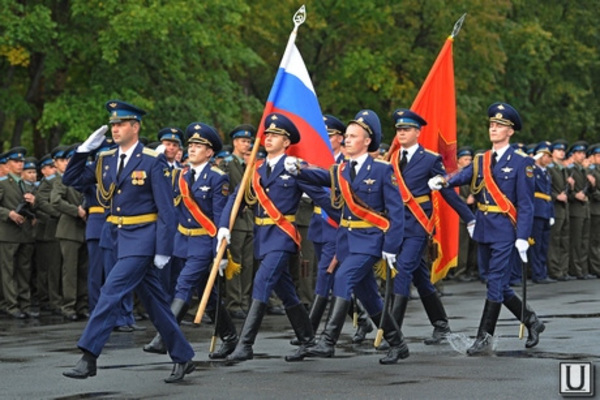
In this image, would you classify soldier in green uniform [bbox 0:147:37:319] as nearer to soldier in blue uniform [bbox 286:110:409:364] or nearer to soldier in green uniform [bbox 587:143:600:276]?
soldier in blue uniform [bbox 286:110:409:364]

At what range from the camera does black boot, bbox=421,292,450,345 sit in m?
14.0

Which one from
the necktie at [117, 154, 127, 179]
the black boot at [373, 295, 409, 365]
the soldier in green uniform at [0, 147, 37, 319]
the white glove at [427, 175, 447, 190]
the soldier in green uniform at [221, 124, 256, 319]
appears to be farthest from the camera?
the soldier in green uniform at [0, 147, 37, 319]

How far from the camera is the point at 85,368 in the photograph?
1055 centimetres

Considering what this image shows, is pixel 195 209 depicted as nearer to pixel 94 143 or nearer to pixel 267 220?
pixel 267 220

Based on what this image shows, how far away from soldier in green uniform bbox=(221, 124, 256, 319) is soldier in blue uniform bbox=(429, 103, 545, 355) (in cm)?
415

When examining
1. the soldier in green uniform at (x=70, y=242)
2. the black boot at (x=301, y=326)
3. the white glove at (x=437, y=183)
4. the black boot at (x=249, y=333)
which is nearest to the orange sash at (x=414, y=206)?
the white glove at (x=437, y=183)

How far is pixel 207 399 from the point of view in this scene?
33.4 ft

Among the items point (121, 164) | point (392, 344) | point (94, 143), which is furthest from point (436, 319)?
point (94, 143)

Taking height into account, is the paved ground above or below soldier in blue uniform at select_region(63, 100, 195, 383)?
below

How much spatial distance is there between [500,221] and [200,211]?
9.22 ft

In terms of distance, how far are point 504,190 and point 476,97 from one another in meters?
25.5

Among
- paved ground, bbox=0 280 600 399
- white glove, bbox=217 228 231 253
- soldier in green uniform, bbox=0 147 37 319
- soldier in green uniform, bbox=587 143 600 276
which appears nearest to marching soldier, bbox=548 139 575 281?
soldier in green uniform, bbox=587 143 600 276

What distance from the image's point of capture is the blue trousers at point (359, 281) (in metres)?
11.9

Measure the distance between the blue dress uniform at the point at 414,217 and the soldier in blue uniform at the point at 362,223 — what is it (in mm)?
1030
